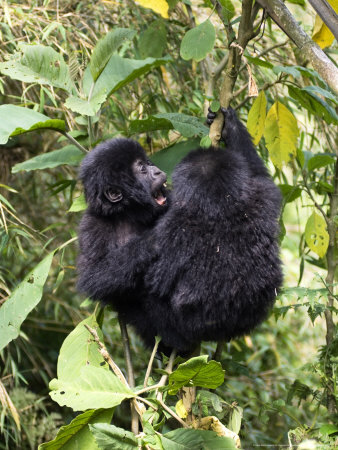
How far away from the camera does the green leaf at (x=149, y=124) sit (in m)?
2.89

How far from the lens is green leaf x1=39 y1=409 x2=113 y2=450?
7.00 ft

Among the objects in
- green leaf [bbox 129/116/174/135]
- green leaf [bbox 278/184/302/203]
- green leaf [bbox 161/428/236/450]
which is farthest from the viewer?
green leaf [bbox 278/184/302/203]

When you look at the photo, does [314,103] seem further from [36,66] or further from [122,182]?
[36,66]

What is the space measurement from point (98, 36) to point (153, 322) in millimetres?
2015

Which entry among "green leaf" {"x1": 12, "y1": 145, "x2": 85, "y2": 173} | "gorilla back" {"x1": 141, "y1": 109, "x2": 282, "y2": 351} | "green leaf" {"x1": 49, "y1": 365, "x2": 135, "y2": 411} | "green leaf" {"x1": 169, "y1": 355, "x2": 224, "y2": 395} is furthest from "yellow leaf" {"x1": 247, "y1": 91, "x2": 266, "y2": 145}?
"green leaf" {"x1": 49, "y1": 365, "x2": 135, "y2": 411}

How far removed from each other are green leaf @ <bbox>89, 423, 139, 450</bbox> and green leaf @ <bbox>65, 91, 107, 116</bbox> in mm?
1359

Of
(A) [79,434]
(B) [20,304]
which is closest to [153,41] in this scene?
(B) [20,304]

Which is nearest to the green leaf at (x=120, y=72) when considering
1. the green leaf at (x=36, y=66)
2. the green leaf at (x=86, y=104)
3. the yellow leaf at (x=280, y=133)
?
the green leaf at (x=86, y=104)

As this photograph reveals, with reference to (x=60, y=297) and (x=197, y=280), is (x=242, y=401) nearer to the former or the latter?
(x=60, y=297)

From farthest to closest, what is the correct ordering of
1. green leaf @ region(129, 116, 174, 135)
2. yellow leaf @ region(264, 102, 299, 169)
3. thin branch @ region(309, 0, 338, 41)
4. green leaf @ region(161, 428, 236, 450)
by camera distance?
yellow leaf @ region(264, 102, 299, 169), green leaf @ region(129, 116, 174, 135), green leaf @ region(161, 428, 236, 450), thin branch @ region(309, 0, 338, 41)

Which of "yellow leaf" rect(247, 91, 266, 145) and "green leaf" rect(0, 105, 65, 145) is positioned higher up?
"green leaf" rect(0, 105, 65, 145)

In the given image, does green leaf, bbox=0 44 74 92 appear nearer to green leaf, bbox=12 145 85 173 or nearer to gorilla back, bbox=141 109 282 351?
green leaf, bbox=12 145 85 173

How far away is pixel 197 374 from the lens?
2092mm

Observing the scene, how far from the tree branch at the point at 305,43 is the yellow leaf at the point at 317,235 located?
110 cm
